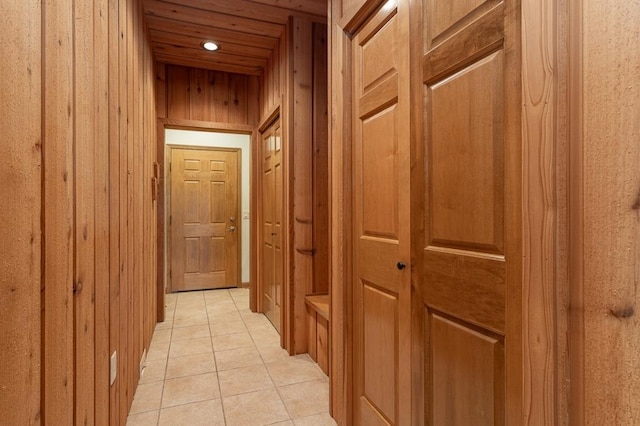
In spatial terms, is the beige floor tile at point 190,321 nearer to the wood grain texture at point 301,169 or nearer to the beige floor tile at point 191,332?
the beige floor tile at point 191,332

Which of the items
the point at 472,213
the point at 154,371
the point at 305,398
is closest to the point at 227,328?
the point at 154,371

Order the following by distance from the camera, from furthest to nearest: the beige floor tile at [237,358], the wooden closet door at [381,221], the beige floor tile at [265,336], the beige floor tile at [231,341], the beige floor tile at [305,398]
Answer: the beige floor tile at [265,336]
the beige floor tile at [231,341]
the beige floor tile at [237,358]
the beige floor tile at [305,398]
the wooden closet door at [381,221]

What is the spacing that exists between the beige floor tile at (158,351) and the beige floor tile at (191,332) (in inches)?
5.2

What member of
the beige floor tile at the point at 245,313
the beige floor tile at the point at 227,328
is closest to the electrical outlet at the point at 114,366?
the beige floor tile at the point at 227,328

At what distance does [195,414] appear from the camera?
1901 millimetres

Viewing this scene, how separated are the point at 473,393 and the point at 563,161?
0.71 meters

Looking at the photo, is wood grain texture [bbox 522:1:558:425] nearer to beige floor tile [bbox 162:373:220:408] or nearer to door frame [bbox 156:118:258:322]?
beige floor tile [bbox 162:373:220:408]

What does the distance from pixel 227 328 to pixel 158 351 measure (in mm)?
691

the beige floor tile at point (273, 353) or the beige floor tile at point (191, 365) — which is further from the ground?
the beige floor tile at point (191, 365)

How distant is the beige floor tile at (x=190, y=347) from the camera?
2.72 meters

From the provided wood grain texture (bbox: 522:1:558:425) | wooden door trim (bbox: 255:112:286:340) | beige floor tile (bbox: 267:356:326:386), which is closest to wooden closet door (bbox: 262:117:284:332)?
wooden door trim (bbox: 255:112:286:340)

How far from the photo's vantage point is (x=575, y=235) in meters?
0.69

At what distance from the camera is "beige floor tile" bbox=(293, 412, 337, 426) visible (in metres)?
1.82

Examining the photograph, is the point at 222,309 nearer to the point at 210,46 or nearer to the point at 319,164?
the point at 319,164
